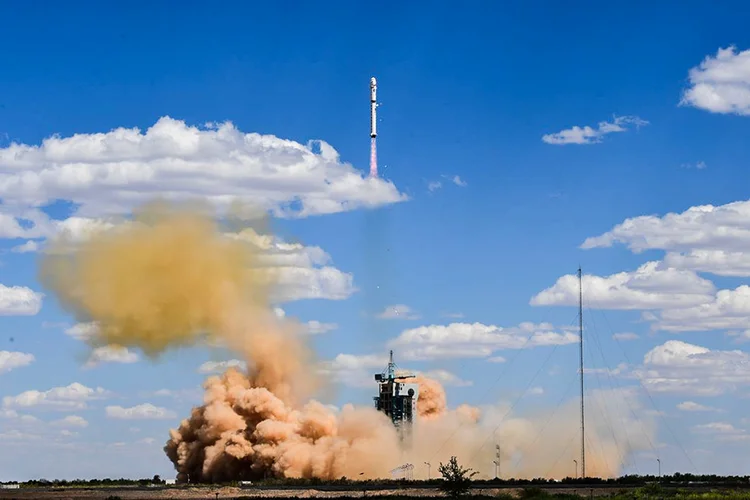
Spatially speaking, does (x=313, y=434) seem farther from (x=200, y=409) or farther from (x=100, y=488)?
(x=100, y=488)

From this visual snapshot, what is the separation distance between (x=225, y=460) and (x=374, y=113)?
47875 mm

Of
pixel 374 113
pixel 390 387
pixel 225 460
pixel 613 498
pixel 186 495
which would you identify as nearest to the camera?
pixel 613 498

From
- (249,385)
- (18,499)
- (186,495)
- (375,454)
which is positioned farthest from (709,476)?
(18,499)

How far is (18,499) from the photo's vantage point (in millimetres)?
143375

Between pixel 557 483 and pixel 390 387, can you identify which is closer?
pixel 557 483

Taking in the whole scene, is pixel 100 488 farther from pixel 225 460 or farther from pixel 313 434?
pixel 313 434

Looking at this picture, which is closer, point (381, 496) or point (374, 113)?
point (381, 496)

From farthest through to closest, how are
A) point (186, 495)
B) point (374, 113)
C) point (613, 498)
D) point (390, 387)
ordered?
point (390, 387) < point (374, 113) < point (186, 495) < point (613, 498)

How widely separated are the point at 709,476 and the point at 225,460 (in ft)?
205

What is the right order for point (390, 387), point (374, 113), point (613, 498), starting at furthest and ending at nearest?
point (390, 387) → point (374, 113) → point (613, 498)

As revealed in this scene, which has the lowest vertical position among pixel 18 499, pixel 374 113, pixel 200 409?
pixel 18 499

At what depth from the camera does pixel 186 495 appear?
488ft

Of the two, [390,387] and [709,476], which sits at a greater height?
[390,387]

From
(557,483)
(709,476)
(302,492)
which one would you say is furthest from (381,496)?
(709,476)
